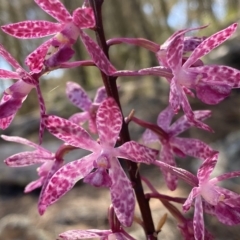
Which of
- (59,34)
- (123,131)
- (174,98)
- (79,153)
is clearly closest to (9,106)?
(59,34)

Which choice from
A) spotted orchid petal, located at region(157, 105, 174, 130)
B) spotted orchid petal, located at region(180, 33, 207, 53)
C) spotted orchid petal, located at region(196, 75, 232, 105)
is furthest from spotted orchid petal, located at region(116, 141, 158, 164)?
spotted orchid petal, located at region(157, 105, 174, 130)

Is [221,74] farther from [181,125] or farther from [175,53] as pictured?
[181,125]

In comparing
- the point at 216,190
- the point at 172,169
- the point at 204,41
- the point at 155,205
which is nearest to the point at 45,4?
the point at 204,41

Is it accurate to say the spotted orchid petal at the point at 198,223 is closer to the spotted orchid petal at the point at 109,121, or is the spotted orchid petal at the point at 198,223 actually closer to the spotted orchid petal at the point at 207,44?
the spotted orchid petal at the point at 109,121

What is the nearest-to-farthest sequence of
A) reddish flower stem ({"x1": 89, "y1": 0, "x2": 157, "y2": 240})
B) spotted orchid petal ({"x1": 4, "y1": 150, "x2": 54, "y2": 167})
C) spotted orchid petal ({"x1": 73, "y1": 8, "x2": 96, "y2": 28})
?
1. spotted orchid petal ({"x1": 73, "y1": 8, "x2": 96, "y2": 28})
2. reddish flower stem ({"x1": 89, "y1": 0, "x2": 157, "y2": 240})
3. spotted orchid petal ({"x1": 4, "y1": 150, "x2": 54, "y2": 167})

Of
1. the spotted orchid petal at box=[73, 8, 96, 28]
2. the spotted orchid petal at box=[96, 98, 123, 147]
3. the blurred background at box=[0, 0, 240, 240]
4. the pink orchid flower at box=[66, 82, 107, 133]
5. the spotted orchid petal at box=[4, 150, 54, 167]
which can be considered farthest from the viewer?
the blurred background at box=[0, 0, 240, 240]

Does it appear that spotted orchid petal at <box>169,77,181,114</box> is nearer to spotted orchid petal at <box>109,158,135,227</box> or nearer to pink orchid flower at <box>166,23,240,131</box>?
pink orchid flower at <box>166,23,240,131</box>

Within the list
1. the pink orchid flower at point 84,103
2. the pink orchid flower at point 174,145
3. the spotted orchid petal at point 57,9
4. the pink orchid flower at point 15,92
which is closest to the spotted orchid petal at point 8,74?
the pink orchid flower at point 15,92

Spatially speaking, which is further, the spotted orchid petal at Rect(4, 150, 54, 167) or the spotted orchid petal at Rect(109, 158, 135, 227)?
the spotted orchid petal at Rect(4, 150, 54, 167)
